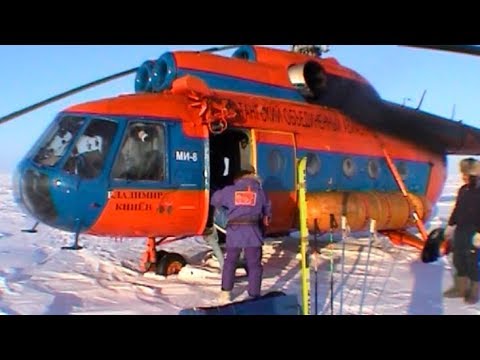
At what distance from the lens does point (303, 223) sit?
17.2ft

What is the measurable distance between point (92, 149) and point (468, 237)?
4678 mm

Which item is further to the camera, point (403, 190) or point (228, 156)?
point (403, 190)

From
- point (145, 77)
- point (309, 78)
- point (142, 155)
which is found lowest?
point (142, 155)

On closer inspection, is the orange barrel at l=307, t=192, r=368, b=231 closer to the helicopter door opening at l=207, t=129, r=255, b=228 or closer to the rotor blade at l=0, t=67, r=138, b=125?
the helicopter door opening at l=207, t=129, r=255, b=228

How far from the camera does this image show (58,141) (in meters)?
6.55

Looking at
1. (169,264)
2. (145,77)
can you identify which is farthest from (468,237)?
(145,77)

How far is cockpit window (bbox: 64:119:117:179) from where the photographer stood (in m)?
6.30

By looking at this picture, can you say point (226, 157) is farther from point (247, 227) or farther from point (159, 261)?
point (247, 227)

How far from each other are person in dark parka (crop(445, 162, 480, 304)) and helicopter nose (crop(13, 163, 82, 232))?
182 inches

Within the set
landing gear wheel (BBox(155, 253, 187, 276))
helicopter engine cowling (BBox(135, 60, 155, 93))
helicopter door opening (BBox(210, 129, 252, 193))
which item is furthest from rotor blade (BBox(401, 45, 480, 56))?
helicopter engine cowling (BBox(135, 60, 155, 93))

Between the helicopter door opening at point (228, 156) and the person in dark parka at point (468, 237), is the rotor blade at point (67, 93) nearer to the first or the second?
the helicopter door opening at point (228, 156)

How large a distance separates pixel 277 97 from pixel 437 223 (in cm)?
1176
